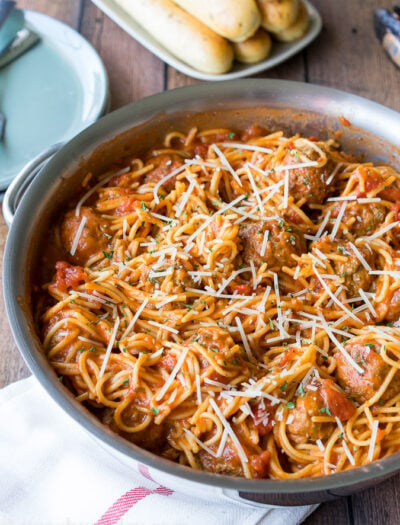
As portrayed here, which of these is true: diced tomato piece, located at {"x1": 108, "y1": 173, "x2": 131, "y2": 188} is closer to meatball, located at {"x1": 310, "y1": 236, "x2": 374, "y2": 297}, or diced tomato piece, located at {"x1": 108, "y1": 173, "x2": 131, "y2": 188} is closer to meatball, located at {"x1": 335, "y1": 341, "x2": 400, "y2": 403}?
meatball, located at {"x1": 310, "y1": 236, "x2": 374, "y2": 297}

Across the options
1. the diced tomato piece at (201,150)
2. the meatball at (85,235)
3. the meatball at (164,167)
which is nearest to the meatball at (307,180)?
the diced tomato piece at (201,150)

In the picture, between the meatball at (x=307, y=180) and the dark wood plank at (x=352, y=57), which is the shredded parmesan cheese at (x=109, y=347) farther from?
the dark wood plank at (x=352, y=57)

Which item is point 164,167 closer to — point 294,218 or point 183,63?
point 294,218

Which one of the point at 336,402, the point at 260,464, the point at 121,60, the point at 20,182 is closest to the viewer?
the point at 260,464

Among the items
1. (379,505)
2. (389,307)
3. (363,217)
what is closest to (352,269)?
(389,307)

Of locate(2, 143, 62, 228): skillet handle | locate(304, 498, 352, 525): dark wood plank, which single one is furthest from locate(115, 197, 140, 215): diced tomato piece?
locate(304, 498, 352, 525): dark wood plank

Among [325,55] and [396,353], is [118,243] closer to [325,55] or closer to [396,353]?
[396,353]

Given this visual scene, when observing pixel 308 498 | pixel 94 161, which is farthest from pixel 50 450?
pixel 94 161
